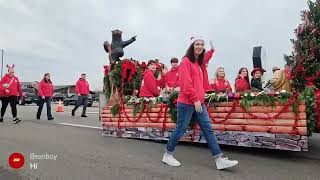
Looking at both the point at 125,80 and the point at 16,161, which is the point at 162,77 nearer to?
the point at 125,80

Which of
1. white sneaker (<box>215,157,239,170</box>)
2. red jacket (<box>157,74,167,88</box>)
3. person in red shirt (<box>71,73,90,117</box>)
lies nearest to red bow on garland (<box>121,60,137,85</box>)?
red jacket (<box>157,74,167,88</box>)

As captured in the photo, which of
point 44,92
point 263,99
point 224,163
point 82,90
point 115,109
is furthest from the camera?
point 82,90

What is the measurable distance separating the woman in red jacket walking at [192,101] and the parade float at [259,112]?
939 millimetres

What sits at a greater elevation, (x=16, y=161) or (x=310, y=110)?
(x=310, y=110)

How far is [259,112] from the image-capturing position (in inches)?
212

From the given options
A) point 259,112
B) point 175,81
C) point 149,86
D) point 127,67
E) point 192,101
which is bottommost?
point 259,112

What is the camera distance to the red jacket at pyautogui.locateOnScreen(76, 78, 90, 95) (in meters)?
15.0

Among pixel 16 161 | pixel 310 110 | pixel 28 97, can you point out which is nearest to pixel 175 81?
pixel 310 110

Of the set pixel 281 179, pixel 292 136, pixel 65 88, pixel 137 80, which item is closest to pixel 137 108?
pixel 137 80

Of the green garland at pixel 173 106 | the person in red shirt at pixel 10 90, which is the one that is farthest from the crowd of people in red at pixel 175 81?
the person in red shirt at pixel 10 90

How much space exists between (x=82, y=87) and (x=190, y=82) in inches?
429

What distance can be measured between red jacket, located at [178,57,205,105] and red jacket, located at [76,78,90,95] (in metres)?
10.6

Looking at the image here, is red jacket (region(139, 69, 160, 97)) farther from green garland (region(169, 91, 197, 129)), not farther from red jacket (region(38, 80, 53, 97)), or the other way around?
red jacket (region(38, 80, 53, 97))

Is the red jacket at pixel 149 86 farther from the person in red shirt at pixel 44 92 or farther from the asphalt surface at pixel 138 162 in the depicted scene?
the person in red shirt at pixel 44 92
